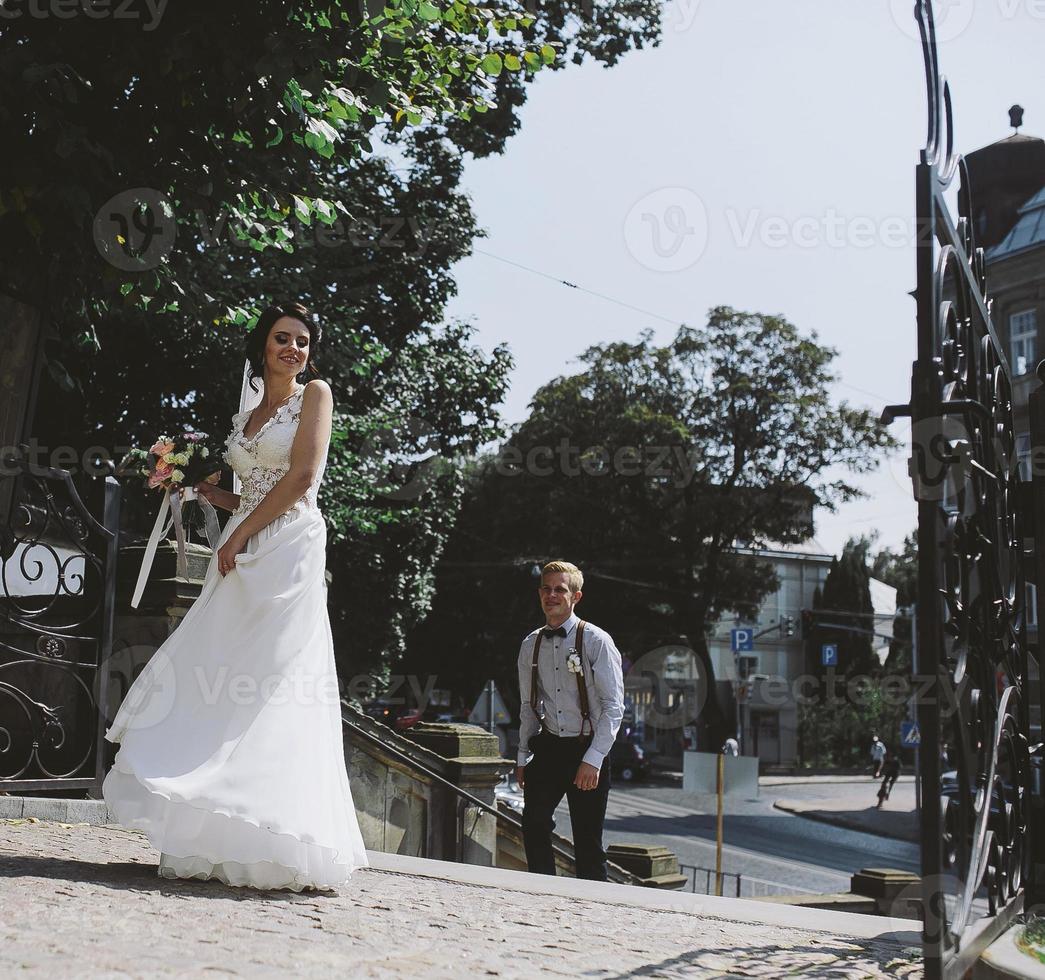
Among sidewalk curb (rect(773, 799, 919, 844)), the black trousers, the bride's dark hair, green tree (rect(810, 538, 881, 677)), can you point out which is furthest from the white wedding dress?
green tree (rect(810, 538, 881, 677))

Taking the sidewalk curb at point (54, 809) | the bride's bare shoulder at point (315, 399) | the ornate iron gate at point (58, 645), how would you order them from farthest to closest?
the ornate iron gate at point (58, 645), the sidewalk curb at point (54, 809), the bride's bare shoulder at point (315, 399)

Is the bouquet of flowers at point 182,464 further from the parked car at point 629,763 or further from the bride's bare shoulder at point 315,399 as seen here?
the parked car at point 629,763

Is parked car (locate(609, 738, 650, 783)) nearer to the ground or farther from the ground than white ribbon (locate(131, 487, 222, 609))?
nearer to the ground

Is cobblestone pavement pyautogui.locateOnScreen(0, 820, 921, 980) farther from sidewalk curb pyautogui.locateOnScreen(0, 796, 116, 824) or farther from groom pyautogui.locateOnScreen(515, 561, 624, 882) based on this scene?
groom pyautogui.locateOnScreen(515, 561, 624, 882)

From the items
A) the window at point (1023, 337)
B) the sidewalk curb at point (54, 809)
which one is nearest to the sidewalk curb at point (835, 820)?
the window at point (1023, 337)

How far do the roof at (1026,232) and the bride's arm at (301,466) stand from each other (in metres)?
34.8

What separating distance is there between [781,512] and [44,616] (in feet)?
120

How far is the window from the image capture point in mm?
36156

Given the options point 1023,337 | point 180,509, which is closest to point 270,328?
point 180,509

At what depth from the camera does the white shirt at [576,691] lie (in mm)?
6836

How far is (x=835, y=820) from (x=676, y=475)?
14.6 m

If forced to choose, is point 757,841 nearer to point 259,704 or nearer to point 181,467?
point 181,467

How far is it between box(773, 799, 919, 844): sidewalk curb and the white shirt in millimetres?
23999

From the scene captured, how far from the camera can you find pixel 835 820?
3216 centimetres
